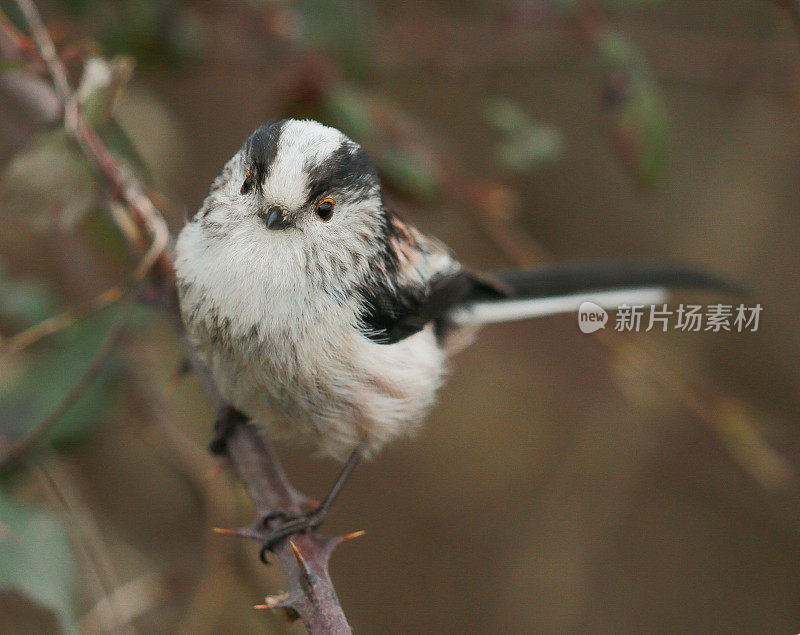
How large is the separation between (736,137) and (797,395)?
133 cm

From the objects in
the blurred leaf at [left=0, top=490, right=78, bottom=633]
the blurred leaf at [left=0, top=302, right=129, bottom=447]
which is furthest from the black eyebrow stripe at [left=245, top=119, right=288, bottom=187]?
the blurred leaf at [left=0, top=490, right=78, bottom=633]

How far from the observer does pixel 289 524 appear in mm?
1963

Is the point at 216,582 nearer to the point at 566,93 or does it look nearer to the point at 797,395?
the point at 797,395

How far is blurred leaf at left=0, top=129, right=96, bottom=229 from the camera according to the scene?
6.02ft

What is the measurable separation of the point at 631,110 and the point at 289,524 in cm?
159

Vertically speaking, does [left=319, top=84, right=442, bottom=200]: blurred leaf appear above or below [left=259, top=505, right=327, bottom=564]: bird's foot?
above

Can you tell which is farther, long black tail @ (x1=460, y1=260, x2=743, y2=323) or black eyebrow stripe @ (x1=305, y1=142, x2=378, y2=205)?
long black tail @ (x1=460, y1=260, x2=743, y2=323)

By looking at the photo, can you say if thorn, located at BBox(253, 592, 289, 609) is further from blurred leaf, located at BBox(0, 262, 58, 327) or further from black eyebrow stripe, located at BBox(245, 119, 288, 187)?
blurred leaf, located at BBox(0, 262, 58, 327)

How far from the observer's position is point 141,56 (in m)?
2.62

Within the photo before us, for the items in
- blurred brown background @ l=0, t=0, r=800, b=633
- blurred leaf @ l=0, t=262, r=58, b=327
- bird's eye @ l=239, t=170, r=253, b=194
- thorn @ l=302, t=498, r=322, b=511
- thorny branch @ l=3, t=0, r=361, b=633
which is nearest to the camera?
thorny branch @ l=3, t=0, r=361, b=633

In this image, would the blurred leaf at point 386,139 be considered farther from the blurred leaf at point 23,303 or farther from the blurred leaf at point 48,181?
the blurred leaf at point 23,303

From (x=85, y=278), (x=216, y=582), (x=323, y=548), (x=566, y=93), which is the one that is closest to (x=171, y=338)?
(x=85, y=278)

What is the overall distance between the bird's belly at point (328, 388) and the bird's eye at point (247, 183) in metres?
0.33

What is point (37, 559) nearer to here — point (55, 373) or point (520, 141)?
point (55, 373)
